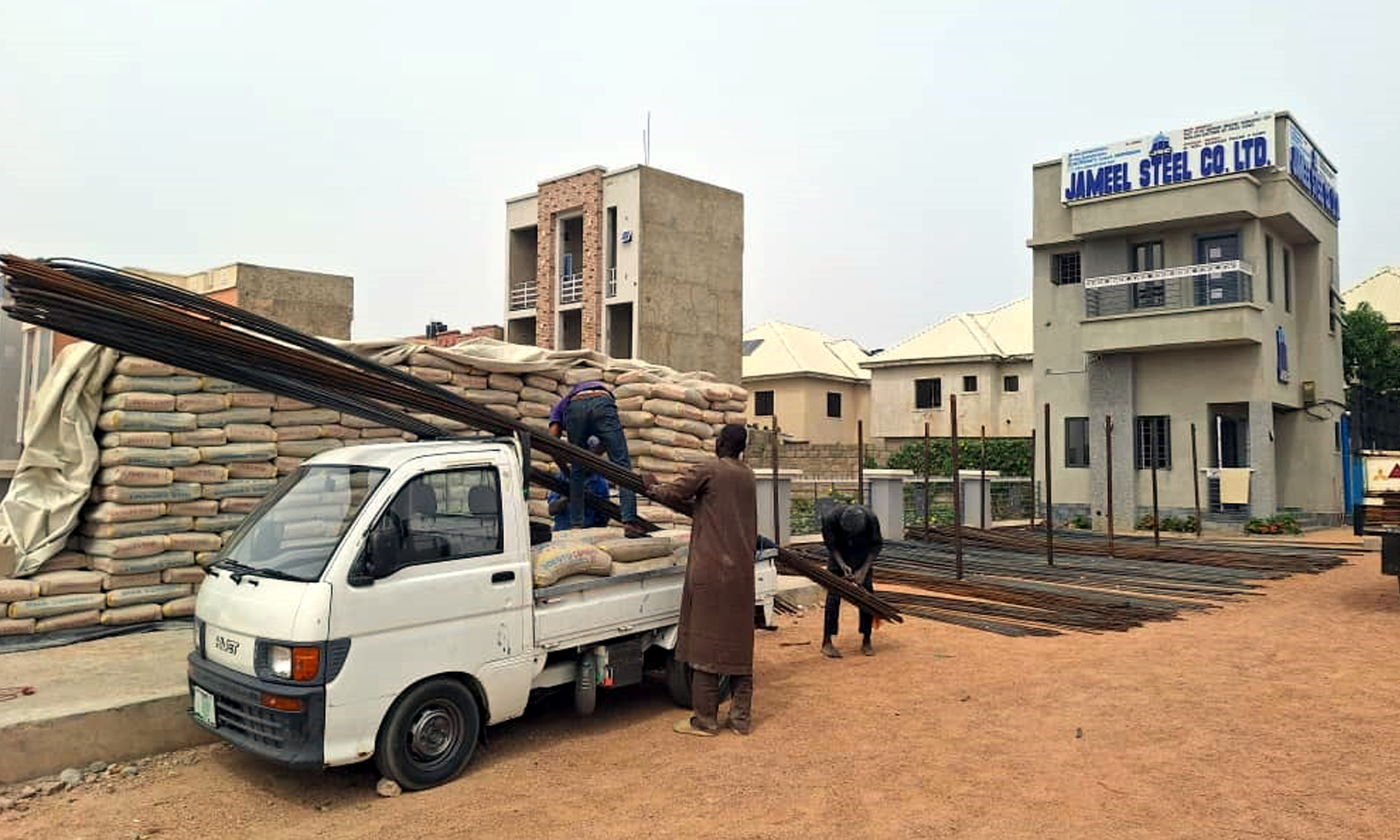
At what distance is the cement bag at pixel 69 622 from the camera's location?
6895 mm

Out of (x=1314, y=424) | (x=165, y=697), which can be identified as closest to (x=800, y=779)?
(x=165, y=697)

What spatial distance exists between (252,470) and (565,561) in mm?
3949

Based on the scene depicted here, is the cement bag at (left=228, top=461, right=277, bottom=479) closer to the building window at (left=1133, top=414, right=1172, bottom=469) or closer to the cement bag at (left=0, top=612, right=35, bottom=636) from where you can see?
the cement bag at (left=0, top=612, right=35, bottom=636)

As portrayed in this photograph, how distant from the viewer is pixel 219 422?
25.7 feet

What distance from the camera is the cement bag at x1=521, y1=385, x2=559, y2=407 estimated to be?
9.77m

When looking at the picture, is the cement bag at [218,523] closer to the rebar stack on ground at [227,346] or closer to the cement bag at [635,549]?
the rebar stack on ground at [227,346]

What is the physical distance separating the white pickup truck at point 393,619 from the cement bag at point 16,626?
2860 mm

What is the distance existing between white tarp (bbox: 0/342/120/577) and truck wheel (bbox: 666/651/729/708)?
495cm

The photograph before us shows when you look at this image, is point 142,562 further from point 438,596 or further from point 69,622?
point 438,596

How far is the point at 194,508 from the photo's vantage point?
763 centimetres

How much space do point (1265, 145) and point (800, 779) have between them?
73.3ft

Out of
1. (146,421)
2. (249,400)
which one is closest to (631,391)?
(249,400)


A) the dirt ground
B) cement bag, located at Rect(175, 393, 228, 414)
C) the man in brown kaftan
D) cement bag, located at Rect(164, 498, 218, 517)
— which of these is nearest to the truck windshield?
the dirt ground

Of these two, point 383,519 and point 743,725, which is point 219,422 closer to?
point 383,519
